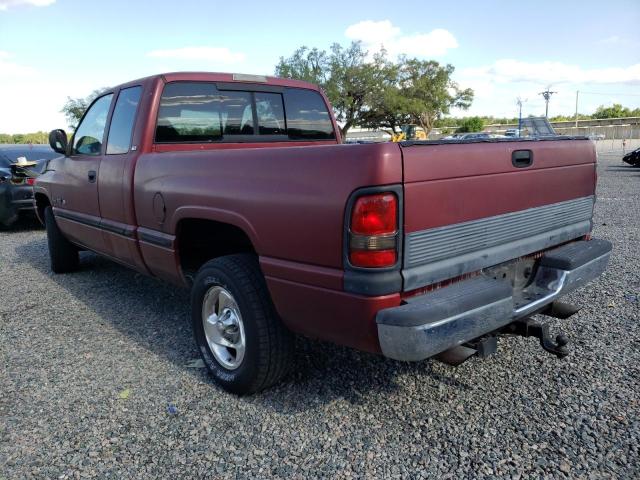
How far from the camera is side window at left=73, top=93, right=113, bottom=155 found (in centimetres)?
444

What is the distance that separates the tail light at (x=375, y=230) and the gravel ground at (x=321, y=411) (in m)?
0.97

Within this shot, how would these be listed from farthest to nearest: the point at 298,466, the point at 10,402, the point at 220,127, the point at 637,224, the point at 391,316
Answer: the point at 637,224 → the point at 220,127 → the point at 10,402 → the point at 298,466 → the point at 391,316

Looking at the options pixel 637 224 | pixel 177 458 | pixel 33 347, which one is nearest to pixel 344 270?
pixel 177 458

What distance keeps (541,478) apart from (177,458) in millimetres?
1656

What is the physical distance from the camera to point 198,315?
10.7ft

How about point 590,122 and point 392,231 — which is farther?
point 590,122

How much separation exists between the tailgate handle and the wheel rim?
1.71 metres

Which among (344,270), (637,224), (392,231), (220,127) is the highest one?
(220,127)

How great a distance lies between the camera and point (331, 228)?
227cm

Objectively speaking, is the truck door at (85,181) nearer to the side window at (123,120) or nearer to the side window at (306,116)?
the side window at (123,120)

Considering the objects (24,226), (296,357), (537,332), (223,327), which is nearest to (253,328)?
(223,327)

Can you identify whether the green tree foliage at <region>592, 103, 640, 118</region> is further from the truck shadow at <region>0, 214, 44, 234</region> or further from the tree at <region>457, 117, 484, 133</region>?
the truck shadow at <region>0, 214, 44, 234</region>

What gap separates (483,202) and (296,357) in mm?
1674

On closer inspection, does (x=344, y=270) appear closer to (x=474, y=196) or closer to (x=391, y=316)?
(x=391, y=316)
